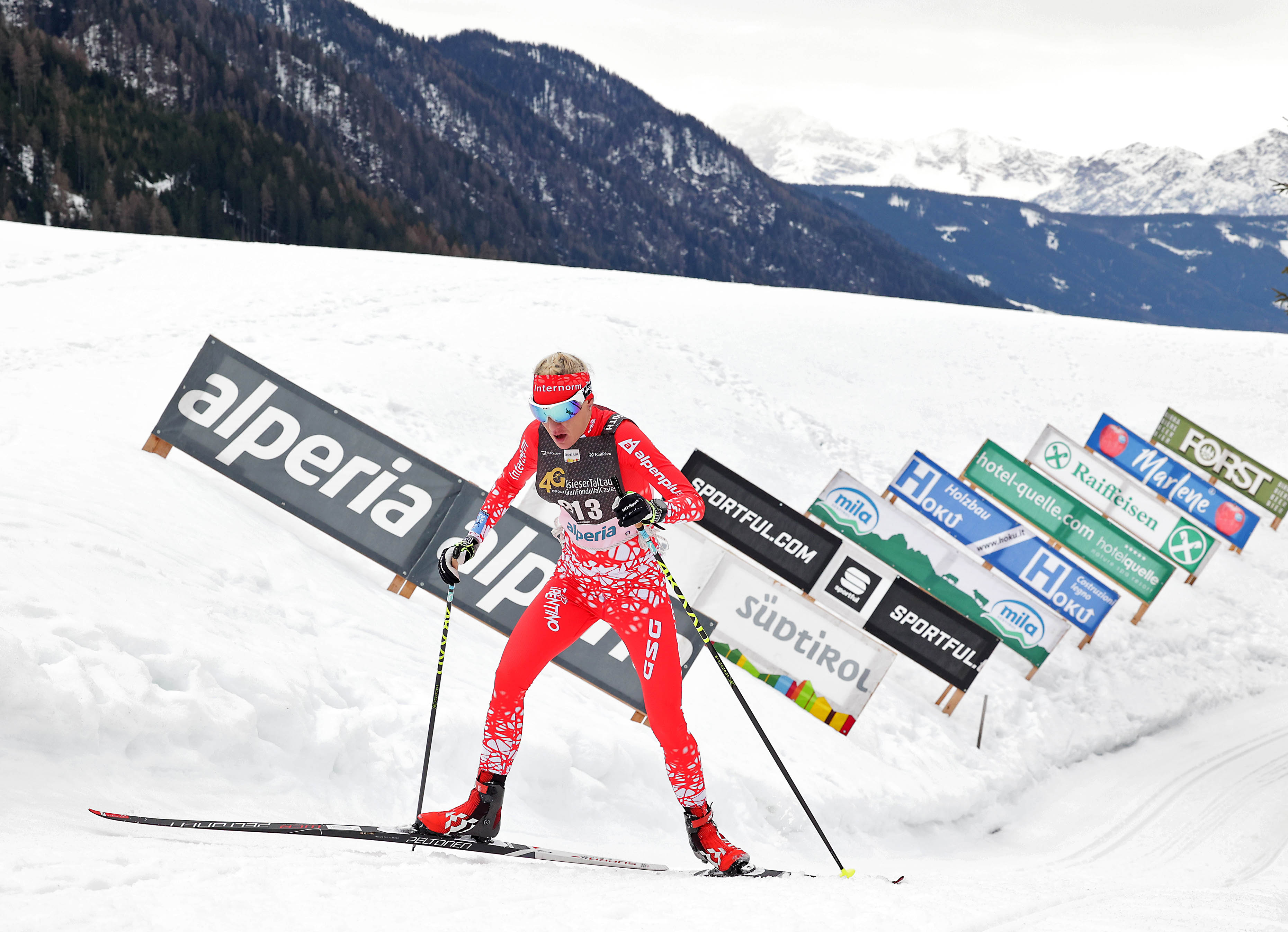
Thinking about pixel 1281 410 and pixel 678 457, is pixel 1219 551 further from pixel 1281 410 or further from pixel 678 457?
pixel 678 457

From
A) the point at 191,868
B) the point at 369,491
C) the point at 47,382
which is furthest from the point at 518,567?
the point at 47,382

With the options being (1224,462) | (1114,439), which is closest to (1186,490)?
(1114,439)

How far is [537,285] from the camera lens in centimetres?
1925

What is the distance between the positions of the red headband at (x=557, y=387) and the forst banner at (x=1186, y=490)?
50.7 feet

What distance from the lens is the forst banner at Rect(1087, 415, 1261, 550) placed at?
53.3ft

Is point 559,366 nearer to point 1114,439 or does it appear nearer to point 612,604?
point 612,604

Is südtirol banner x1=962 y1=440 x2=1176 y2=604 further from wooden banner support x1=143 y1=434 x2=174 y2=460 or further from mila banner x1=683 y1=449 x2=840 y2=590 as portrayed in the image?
wooden banner support x1=143 y1=434 x2=174 y2=460

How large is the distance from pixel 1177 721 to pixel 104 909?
12.0 m

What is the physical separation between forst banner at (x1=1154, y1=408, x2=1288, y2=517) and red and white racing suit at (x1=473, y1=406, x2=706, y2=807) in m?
18.0

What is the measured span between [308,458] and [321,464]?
0.13 metres

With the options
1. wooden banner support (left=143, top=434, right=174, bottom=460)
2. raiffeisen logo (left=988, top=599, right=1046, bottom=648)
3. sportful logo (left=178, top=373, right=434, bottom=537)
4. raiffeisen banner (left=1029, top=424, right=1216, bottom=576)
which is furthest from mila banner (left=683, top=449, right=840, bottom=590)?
raiffeisen banner (left=1029, top=424, right=1216, bottom=576)

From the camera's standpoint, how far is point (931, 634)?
30.5 ft

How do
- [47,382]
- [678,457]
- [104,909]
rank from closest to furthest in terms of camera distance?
1. [104,909]
2. [47,382]
3. [678,457]

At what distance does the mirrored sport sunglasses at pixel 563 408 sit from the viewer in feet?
12.8
